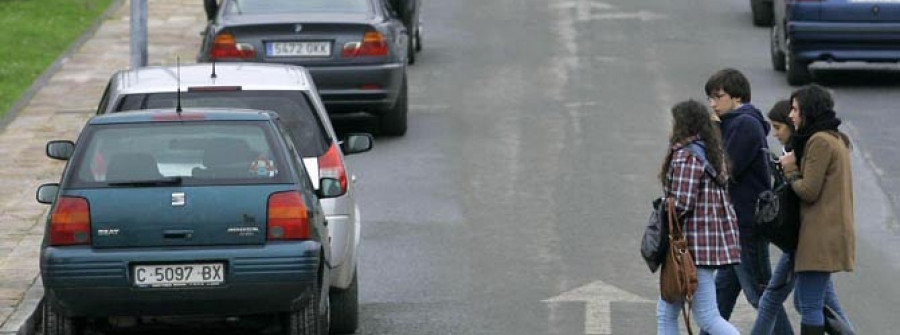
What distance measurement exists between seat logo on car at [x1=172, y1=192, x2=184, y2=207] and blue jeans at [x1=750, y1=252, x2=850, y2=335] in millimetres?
2981

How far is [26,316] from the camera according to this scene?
11.9m

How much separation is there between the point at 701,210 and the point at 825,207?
78cm

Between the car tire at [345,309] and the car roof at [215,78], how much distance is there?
122cm

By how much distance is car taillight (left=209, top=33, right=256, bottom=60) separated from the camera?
18.5m

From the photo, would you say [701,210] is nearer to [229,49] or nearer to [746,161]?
[746,161]

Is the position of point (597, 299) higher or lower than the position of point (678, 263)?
lower

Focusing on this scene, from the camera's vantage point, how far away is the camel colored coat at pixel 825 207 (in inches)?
412

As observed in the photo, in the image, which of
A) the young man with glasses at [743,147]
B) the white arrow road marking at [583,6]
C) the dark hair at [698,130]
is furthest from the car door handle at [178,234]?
the white arrow road marking at [583,6]

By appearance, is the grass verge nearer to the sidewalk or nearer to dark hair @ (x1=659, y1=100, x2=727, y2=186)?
the sidewalk

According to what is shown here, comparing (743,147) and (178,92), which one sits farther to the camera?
(178,92)

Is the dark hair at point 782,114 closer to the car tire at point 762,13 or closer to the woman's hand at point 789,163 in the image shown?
the woman's hand at point 789,163

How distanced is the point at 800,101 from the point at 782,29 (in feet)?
38.3

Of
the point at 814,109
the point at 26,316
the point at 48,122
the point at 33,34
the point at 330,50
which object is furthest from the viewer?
the point at 33,34

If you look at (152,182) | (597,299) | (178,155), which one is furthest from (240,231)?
(597,299)
